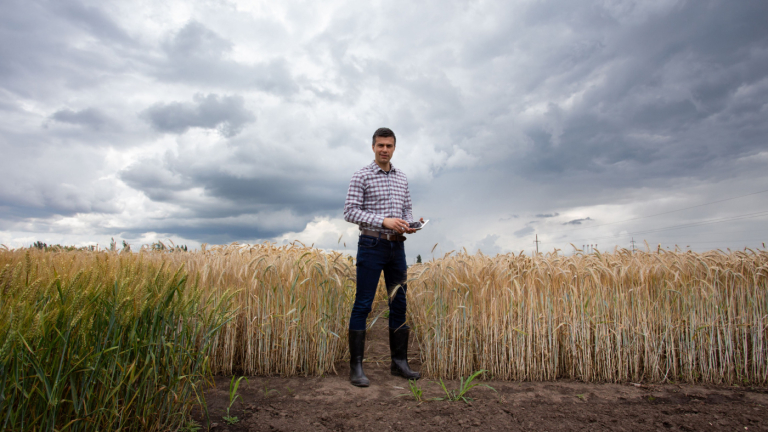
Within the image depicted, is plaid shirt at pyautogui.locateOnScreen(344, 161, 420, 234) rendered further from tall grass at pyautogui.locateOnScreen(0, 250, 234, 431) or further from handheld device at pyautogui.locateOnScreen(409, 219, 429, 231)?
tall grass at pyautogui.locateOnScreen(0, 250, 234, 431)

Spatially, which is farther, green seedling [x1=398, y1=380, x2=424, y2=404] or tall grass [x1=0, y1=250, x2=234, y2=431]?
green seedling [x1=398, y1=380, x2=424, y2=404]

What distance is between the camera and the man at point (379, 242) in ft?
12.1

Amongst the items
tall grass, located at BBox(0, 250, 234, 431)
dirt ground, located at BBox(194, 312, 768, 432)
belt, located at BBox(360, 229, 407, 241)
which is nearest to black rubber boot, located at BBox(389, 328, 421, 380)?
dirt ground, located at BBox(194, 312, 768, 432)

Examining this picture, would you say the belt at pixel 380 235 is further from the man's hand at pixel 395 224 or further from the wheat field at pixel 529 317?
the wheat field at pixel 529 317

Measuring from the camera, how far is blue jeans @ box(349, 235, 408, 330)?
370 cm

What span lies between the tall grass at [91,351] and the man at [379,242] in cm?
166

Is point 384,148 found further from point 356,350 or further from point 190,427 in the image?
point 190,427

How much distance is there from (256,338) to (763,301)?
5.88m

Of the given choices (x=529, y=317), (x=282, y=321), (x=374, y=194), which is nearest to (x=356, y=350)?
(x=282, y=321)

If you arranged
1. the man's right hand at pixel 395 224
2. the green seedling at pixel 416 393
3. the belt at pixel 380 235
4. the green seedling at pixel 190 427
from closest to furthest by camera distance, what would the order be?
the green seedling at pixel 190 427
the green seedling at pixel 416 393
the man's right hand at pixel 395 224
the belt at pixel 380 235

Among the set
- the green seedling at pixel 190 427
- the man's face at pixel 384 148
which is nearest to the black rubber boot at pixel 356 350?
the green seedling at pixel 190 427

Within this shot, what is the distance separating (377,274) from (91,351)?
2.31m

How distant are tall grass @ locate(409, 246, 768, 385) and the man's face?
1362 mm

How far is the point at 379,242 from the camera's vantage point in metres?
3.69
